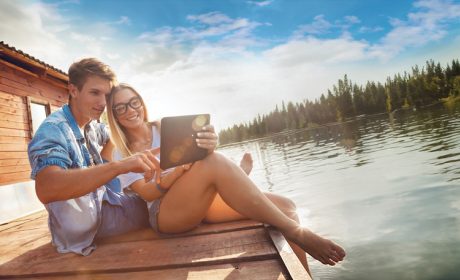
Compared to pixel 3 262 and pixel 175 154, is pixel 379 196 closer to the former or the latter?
pixel 175 154

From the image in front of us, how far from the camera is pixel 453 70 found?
88.5 meters

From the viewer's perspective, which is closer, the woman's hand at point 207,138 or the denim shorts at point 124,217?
the woman's hand at point 207,138

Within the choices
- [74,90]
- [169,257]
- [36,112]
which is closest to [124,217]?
[169,257]

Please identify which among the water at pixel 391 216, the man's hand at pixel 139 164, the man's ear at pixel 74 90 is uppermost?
the man's ear at pixel 74 90

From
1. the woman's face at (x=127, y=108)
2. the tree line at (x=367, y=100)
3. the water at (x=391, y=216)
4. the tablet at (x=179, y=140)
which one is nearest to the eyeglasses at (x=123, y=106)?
the woman's face at (x=127, y=108)

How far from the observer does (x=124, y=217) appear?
2613 mm

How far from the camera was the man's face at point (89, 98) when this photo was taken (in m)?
2.35

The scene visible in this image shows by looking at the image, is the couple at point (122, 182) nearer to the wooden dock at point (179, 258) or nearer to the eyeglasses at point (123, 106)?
the eyeglasses at point (123, 106)

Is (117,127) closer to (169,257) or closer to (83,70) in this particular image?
(83,70)

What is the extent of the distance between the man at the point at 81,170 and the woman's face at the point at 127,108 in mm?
114

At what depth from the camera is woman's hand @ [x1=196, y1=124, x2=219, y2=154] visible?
1.95 m

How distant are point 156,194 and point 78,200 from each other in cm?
56

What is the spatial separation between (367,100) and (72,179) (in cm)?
10950

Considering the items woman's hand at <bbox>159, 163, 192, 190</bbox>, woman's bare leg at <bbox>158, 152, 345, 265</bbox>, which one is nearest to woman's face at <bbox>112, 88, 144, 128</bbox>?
woman's hand at <bbox>159, 163, 192, 190</bbox>
